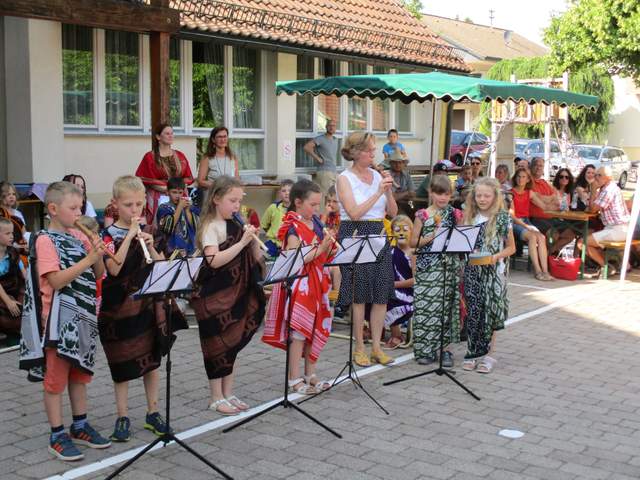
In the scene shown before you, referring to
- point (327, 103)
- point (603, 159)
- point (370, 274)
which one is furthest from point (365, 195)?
point (603, 159)

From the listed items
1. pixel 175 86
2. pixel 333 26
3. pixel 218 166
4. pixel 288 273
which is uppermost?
pixel 333 26

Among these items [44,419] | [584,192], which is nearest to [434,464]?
[44,419]

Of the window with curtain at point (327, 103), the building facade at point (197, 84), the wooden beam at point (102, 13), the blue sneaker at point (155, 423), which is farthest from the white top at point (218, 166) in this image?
the window with curtain at point (327, 103)

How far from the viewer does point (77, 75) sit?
477 inches

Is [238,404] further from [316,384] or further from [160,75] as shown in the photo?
[160,75]

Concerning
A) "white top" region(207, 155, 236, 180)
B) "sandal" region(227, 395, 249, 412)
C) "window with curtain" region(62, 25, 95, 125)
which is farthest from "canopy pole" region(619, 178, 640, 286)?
"window with curtain" region(62, 25, 95, 125)

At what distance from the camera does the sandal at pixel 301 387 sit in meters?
6.20

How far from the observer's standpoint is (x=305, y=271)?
612 cm

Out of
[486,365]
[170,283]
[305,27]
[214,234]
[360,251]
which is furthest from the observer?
[305,27]

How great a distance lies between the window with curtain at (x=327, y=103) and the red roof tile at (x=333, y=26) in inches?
31.4

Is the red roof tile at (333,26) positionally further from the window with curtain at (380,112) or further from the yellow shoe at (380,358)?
the yellow shoe at (380,358)

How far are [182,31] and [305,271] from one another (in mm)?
7240

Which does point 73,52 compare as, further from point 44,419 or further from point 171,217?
point 44,419

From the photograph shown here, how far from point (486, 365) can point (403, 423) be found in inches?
62.7
